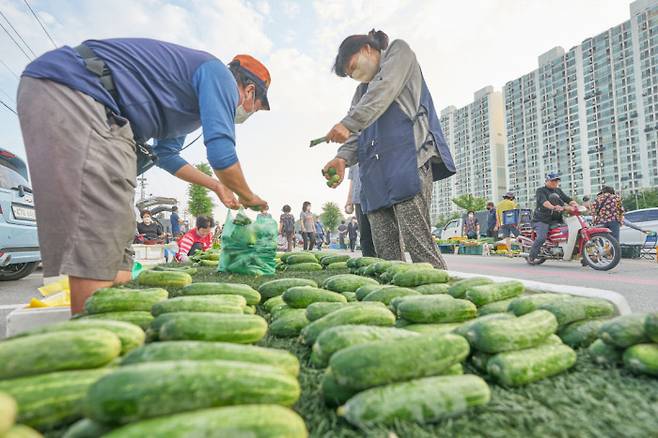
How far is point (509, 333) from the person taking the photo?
121 centimetres

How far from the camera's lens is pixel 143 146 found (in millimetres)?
2805

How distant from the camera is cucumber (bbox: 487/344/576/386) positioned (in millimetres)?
1097

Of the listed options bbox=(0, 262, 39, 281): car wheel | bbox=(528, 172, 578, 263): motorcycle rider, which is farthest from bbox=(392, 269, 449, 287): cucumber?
bbox=(0, 262, 39, 281): car wheel

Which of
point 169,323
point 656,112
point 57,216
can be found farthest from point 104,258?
point 656,112

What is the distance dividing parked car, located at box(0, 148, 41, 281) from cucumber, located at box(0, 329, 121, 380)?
25.4ft

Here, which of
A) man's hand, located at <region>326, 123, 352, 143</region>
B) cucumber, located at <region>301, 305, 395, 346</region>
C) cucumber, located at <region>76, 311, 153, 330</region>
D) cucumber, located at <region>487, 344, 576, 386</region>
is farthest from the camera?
man's hand, located at <region>326, 123, 352, 143</region>

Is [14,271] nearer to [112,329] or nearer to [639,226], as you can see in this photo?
[112,329]

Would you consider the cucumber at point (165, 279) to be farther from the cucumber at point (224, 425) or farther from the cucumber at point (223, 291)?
the cucumber at point (224, 425)

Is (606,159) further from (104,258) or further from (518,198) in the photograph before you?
(104,258)

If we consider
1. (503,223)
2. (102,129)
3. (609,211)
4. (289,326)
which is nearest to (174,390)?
(289,326)

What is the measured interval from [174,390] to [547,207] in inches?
454

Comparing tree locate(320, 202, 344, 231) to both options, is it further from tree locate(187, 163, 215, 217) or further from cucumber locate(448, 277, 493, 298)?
Answer: cucumber locate(448, 277, 493, 298)

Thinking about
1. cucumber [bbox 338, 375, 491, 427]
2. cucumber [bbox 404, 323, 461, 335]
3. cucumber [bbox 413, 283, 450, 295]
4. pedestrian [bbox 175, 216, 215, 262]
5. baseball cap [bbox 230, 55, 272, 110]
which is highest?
baseball cap [bbox 230, 55, 272, 110]

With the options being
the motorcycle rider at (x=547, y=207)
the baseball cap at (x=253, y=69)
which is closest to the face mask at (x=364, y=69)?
the baseball cap at (x=253, y=69)
